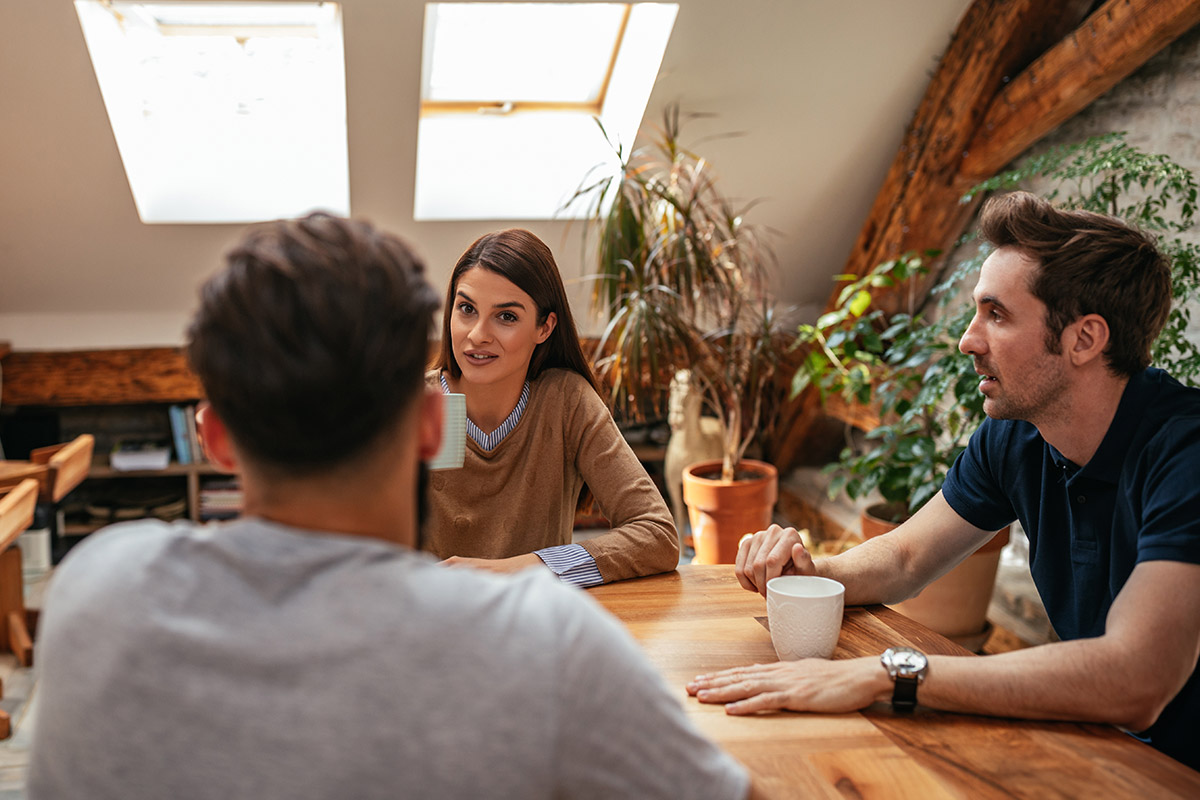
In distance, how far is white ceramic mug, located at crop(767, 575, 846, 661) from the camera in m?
1.17

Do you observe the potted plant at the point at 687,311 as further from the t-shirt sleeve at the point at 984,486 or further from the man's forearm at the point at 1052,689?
the man's forearm at the point at 1052,689

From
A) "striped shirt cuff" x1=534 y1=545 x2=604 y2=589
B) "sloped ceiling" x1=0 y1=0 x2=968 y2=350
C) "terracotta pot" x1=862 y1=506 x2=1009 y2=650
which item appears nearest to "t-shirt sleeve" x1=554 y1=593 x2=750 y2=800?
"striped shirt cuff" x1=534 y1=545 x2=604 y2=589

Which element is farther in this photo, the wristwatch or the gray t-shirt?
the wristwatch

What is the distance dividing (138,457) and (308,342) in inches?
148

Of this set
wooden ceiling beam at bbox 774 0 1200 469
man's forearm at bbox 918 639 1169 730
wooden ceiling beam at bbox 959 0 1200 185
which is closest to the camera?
man's forearm at bbox 918 639 1169 730

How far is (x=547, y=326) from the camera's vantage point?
1.84 m

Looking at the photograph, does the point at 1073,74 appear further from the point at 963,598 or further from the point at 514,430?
the point at 514,430

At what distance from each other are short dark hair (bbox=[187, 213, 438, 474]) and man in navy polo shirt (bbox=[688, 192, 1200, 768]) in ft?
2.07

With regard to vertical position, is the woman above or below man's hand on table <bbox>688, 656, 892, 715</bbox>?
above

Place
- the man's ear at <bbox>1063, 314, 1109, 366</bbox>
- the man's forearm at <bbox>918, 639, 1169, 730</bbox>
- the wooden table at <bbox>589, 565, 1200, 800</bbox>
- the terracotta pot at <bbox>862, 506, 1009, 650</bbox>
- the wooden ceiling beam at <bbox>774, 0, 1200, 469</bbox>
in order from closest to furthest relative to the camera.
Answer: the wooden table at <bbox>589, 565, 1200, 800</bbox> < the man's forearm at <bbox>918, 639, 1169, 730</bbox> < the man's ear at <bbox>1063, 314, 1109, 366</bbox> < the wooden ceiling beam at <bbox>774, 0, 1200, 469</bbox> < the terracotta pot at <bbox>862, 506, 1009, 650</bbox>

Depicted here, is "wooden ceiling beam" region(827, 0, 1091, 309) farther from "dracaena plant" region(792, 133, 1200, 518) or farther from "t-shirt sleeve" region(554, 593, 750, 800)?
"t-shirt sleeve" region(554, 593, 750, 800)

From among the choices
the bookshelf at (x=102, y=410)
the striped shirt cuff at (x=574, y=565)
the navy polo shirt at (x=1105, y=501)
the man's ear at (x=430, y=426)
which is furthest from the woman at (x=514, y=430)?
the bookshelf at (x=102, y=410)

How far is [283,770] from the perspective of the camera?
564 mm

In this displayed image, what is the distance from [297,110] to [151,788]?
11.3ft
